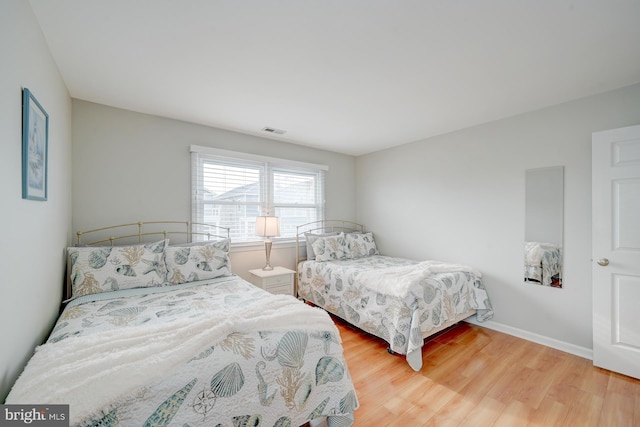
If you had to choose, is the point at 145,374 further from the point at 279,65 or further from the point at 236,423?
the point at 279,65

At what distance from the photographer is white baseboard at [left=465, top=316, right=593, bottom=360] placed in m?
2.51

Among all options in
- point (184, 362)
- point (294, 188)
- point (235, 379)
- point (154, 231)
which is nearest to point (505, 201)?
point (294, 188)

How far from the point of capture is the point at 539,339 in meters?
2.78

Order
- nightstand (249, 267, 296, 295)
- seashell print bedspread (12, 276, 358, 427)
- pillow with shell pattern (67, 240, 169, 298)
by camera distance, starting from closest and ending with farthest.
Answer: seashell print bedspread (12, 276, 358, 427)
pillow with shell pattern (67, 240, 169, 298)
nightstand (249, 267, 296, 295)

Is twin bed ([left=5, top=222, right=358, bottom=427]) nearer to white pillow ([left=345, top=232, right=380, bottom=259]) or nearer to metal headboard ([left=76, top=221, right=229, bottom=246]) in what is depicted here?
metal headboard ([left=76, top=221, right=229, bottom=246])

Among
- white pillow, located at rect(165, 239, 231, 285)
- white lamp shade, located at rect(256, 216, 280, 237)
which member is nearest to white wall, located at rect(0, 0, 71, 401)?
white pillow, located at rect(165, 239, 231, 285)

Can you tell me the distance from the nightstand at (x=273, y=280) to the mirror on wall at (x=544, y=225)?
8.93ft

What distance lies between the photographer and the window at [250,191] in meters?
3.23

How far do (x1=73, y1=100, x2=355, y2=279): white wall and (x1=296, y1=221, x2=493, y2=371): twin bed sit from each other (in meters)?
0.91

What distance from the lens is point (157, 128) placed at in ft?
9.64

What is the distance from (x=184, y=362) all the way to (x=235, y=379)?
0.25m

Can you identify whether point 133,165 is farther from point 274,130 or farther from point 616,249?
point 616,249

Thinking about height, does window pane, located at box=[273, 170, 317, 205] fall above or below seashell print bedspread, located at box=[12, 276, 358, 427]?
above

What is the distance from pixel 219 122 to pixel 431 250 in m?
3.26
